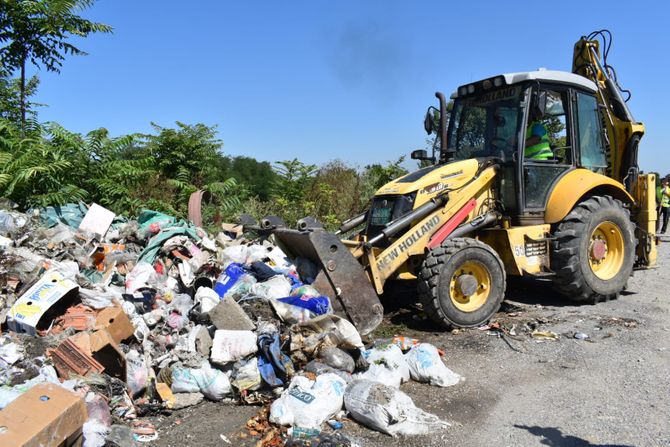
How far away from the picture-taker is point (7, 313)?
14.5ft

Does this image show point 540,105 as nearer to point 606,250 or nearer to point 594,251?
point 594,251

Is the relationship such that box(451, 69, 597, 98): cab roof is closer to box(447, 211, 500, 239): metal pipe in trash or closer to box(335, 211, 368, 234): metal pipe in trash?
box(447, 211, 500, 239): metal pipe in trash

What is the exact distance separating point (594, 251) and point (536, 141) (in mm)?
1514

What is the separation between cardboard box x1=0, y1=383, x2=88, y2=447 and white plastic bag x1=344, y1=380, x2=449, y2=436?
1697 mm

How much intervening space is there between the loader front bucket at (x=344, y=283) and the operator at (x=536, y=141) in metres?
2.52

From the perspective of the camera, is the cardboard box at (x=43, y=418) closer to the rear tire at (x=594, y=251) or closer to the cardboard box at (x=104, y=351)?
the cardboard box at (x=104, y=351)

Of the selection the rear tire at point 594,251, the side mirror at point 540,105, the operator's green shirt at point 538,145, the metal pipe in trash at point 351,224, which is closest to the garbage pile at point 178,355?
the metal pipe in trash at point 351,224

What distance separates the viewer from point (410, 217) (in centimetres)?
559

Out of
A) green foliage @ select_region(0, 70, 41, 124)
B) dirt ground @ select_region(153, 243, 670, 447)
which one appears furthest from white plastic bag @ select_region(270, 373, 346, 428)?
green foliage @ select_region(0, 70, 41, 124)

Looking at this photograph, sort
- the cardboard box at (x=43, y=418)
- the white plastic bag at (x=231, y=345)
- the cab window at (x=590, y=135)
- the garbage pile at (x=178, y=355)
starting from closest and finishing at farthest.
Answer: the cardboard box at (x=43, y=418) → the garbage pile at (x=178, y=355) → the white plastic bag at (x=231, y=345) → the cab window at (x=590, y=135)

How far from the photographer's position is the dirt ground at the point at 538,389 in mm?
3469

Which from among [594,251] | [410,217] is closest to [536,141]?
[594,251]

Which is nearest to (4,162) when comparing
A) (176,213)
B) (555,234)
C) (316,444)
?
(176,213)

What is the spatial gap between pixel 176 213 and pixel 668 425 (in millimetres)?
7297
